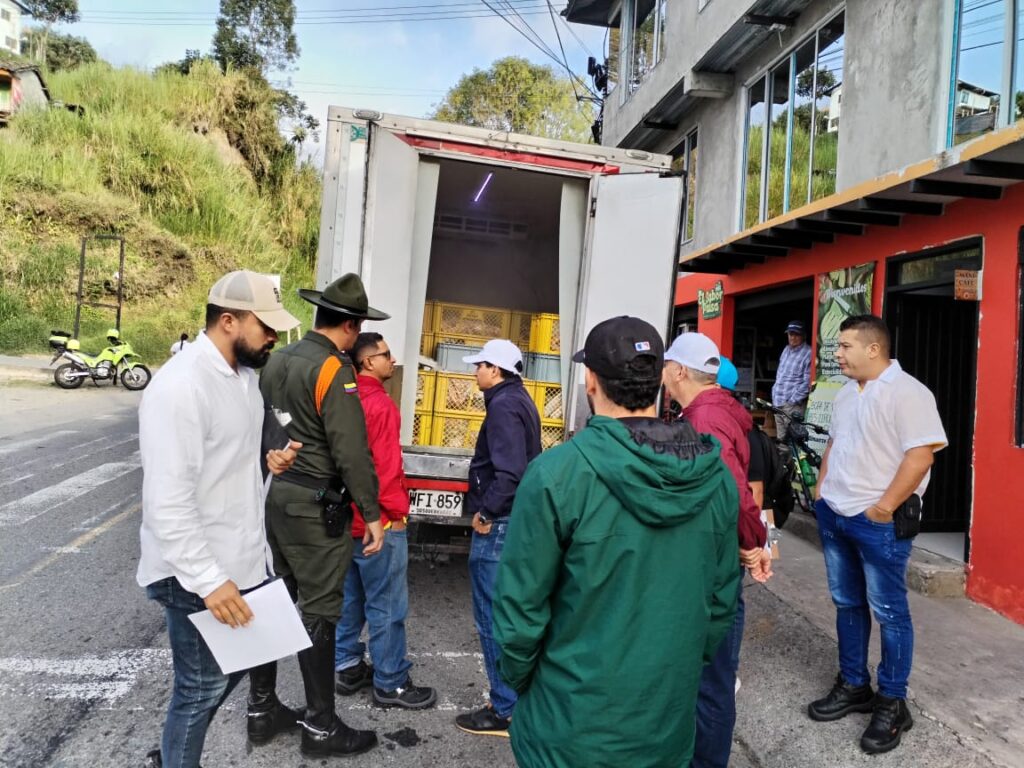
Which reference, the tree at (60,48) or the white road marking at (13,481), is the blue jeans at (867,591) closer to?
the white road marking at (13,481)

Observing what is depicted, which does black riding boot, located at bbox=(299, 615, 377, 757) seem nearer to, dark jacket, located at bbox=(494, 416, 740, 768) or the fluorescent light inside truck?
dark jacket, located at bbox=(494, 416, 740, 768)

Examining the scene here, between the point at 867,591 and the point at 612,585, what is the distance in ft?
7.65

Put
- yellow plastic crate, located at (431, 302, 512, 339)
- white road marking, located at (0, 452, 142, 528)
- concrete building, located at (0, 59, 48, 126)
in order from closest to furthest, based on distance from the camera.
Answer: white road marking, located at (0, 452, 142, 528) → yellow plastic crate, located at (431, 302, 512, 339) → concrete building, located at (0, 59, 48, 126)

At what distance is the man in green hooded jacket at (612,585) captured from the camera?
171cm

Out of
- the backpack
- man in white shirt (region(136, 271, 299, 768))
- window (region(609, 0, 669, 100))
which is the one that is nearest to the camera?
man in white shirt (region(136, 271, 299, 768))

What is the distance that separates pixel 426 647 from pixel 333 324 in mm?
2159

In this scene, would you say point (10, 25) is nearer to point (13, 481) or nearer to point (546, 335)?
point (13, 481)

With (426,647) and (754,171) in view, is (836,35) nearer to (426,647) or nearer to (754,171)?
(754,171)

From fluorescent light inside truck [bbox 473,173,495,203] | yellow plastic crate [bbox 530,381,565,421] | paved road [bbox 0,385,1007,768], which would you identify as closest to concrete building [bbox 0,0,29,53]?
fluorescent light inside truck [bbox 473,173,495,203]

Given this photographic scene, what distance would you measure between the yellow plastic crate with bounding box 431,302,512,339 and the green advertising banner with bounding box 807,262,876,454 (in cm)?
337

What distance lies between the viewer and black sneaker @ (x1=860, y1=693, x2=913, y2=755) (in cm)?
328

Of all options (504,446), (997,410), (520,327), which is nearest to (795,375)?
(997,410)

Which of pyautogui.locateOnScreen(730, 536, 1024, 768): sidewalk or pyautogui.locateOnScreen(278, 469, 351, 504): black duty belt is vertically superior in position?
pyautogui.locateOnScreen(278, 469, 351, 504): black duty belt

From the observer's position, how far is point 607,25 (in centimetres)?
1777
